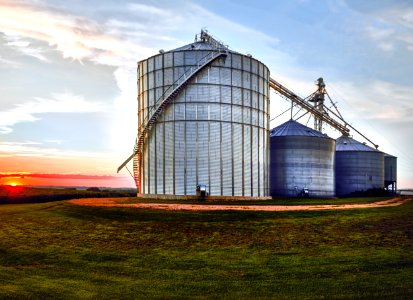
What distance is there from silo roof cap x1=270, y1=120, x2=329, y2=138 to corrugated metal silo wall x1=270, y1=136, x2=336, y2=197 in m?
1.28

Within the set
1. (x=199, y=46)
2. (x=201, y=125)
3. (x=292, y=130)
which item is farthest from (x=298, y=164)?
(x=199, y=46)

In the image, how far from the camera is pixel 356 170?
274 ft

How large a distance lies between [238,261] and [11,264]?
38.9 ft

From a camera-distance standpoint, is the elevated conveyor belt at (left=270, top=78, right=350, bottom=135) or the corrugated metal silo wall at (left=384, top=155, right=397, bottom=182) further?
the corrugated metal silo wall at (left=384, top=155, right=397, bottom=182)

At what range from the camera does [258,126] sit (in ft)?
197

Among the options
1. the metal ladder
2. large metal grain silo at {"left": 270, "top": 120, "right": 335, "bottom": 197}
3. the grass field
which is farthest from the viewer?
large metal grain silo at {"left": 270, "top": 120, "right": 335, "bottom": 197}

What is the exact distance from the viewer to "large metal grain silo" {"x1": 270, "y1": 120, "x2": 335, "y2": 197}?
229 ft

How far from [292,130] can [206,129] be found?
77.3ft

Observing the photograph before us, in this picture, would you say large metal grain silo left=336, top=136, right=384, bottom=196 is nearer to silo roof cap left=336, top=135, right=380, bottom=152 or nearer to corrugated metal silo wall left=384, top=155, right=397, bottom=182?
silo roof cap left=336, top=135, right=380, bottom=152

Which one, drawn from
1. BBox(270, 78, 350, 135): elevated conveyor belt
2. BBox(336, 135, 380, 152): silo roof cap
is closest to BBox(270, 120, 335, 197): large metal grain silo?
BBox(270, 78, 350, 135): elevated conveyor belt

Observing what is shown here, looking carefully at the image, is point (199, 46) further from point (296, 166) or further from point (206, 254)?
point (206, 254)

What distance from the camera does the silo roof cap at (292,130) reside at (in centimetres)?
7273

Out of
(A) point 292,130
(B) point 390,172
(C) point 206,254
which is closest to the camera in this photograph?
(C) point 206,254

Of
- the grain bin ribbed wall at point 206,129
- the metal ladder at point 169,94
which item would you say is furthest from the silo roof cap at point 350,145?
the metal ladder at point 169,94
